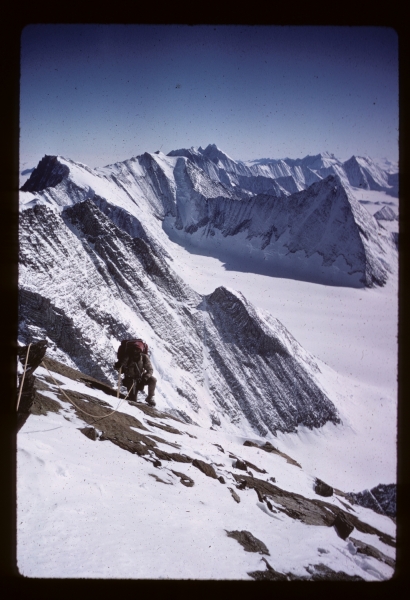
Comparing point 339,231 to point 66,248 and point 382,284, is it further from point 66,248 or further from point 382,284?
point 66,248

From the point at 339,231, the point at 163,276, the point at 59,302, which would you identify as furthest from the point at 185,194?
the point at 59,302

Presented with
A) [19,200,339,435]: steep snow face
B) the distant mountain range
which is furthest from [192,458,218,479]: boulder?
[19,200,339,435]: steep snow face

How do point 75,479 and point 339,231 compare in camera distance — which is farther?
point 339,231

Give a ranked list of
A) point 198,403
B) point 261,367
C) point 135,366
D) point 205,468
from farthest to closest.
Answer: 1. point 261,367
2. point 198,403
3. point 135,366
4. point 205,468

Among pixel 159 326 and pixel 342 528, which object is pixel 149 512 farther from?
pixel 159 326

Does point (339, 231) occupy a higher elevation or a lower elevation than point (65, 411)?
higher

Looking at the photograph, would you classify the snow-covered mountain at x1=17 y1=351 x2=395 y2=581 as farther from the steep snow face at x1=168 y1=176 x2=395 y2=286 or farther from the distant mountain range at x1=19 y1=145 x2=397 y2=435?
the steep snow face at x1=168 y1=176 x2=395 y2=286

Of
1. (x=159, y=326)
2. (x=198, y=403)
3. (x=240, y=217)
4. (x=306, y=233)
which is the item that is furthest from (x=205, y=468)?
A: (x=240, y=217)
